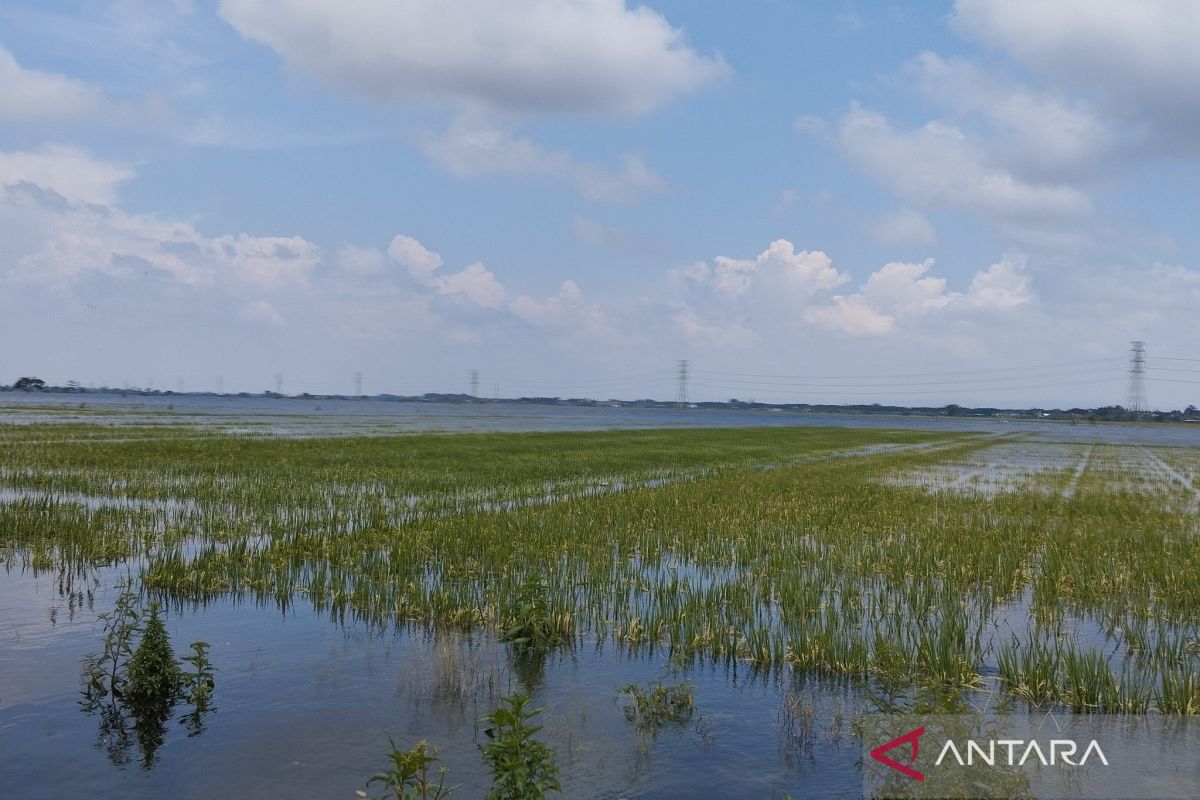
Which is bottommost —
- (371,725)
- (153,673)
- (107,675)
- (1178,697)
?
(371,725)

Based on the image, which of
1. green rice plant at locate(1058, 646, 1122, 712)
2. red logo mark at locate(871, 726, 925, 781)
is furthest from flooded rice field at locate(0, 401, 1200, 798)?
red logo mark at locate(871, 726, 925, 781)

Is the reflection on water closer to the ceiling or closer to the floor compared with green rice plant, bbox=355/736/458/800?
closer to the floor

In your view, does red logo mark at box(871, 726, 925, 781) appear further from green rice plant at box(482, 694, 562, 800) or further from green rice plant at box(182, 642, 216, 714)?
green rice plant at box(182, 642, 216, 714)

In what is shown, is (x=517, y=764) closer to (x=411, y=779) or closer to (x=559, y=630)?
(x=411, y=779)

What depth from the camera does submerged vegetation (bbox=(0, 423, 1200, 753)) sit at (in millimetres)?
9117

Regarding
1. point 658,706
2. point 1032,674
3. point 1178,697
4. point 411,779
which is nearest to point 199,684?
point 411,779

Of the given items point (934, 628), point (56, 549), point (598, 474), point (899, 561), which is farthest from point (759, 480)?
point (56, 549)

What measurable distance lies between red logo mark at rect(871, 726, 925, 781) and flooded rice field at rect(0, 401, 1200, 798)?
30 centimetres

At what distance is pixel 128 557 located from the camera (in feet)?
46.5

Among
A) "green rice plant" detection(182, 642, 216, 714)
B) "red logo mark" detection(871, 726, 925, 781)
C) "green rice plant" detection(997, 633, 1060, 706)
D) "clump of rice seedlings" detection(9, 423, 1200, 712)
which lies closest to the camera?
"red logo mark" detection(871, 726, 925, 781)

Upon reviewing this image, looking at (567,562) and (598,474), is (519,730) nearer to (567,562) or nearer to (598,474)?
(567,562)

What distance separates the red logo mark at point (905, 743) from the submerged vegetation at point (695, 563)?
1.80 ft

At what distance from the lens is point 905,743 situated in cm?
660

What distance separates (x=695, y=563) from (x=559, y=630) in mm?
5076
